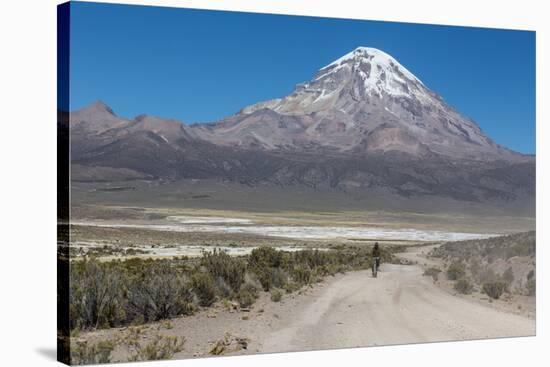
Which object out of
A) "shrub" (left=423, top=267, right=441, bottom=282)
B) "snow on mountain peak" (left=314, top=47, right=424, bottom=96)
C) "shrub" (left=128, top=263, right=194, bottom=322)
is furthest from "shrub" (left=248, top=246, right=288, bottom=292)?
"snow on mountain peak" (left=314, top=47, right=424, bottom=96)

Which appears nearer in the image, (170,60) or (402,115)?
(170,60)

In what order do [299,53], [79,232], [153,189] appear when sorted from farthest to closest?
1. [299,53]
2. [153,189]
3. [79,232]

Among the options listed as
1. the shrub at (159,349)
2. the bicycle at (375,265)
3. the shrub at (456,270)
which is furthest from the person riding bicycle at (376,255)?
the shrub at (159,349)

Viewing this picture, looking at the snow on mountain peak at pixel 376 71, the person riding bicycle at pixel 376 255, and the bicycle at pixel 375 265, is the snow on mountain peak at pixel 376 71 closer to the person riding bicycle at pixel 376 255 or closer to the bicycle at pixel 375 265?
the person riding bicycle at pixel 376 255

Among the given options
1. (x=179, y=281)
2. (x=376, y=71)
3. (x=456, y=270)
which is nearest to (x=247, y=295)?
(x=179, y=281)

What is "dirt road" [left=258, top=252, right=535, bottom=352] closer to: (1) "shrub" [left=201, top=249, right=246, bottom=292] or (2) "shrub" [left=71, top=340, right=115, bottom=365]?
(1) "shrub" [left=201, top=249, right=246, bottom=292]
